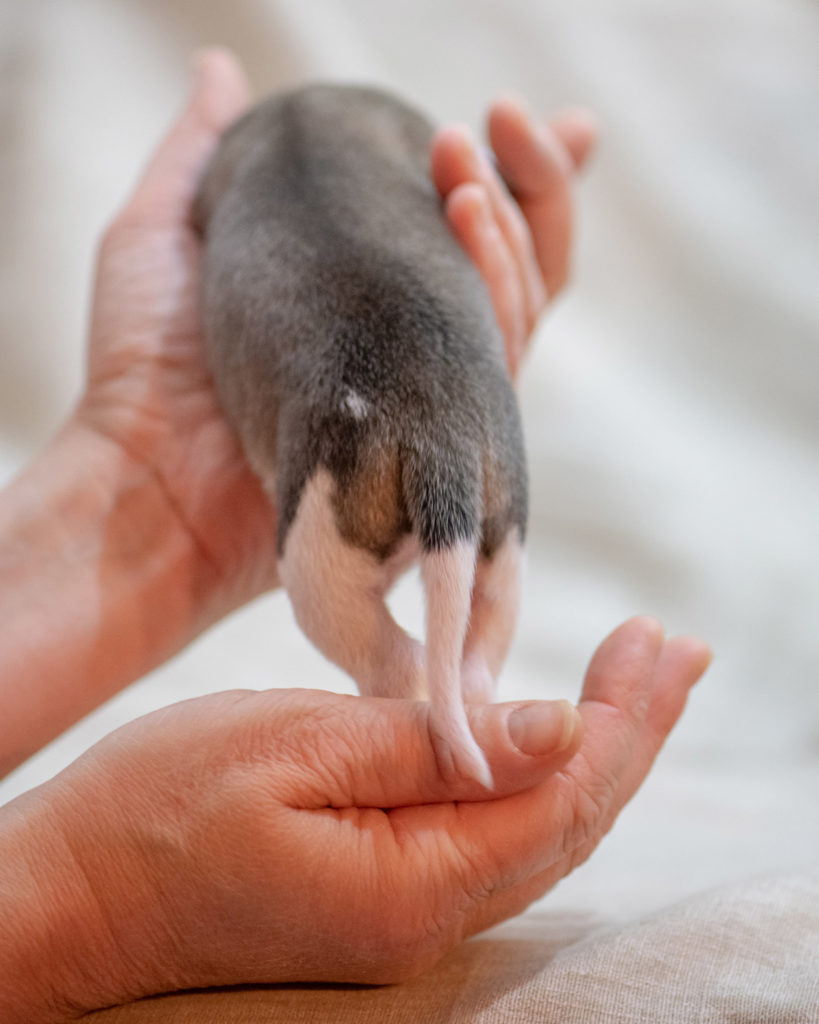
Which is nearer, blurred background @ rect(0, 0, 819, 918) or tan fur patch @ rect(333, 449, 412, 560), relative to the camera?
tan fur patch @ rect(333, 449, 412, 560)

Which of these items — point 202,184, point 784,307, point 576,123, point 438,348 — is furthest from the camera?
point 784,307

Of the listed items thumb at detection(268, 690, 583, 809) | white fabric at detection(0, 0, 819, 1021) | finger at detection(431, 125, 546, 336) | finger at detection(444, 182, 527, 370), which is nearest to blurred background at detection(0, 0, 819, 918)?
white fabric at detection(0, 0, 819, 1021)

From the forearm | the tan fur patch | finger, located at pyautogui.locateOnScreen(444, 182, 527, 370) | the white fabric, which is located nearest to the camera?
the tan fur patch

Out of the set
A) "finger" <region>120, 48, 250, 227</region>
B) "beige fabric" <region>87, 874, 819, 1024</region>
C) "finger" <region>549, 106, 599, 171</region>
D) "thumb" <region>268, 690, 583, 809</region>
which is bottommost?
"beige fabric" <region>87, 874, 819, 1024</region>

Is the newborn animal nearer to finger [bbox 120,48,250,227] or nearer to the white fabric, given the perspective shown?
finger [bbox 120,48,250,227]

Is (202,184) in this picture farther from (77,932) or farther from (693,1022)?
(693,1022)

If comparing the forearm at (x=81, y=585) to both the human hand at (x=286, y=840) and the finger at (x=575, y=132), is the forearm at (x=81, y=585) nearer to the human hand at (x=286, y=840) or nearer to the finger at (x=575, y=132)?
the human hand at (x=286, y=840)

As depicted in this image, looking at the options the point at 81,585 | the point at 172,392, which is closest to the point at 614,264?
the point at 172,392

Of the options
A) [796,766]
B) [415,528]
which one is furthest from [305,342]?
[796,766]
